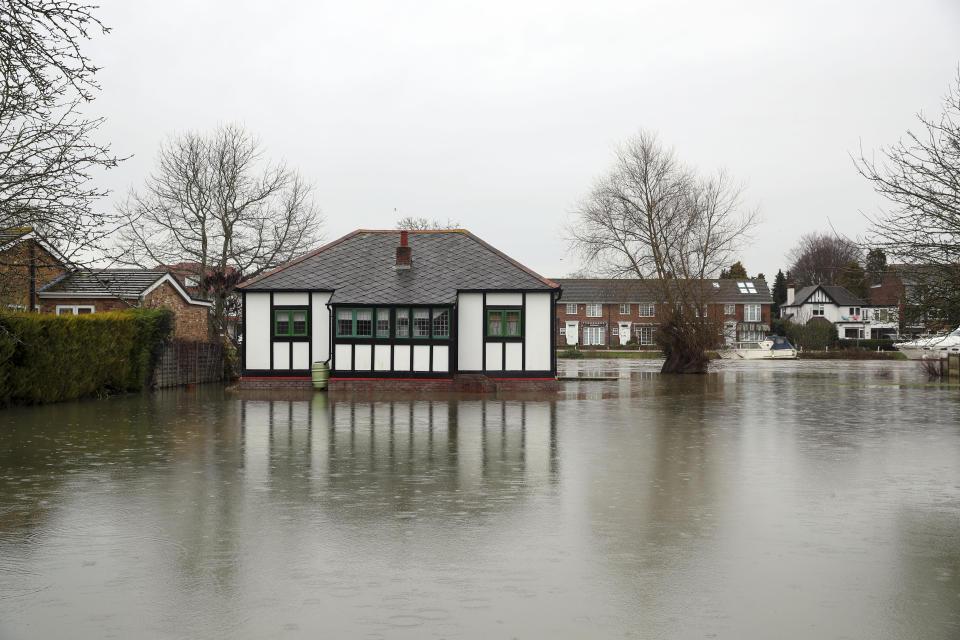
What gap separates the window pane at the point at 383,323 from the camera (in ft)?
88.0

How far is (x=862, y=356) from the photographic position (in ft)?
199

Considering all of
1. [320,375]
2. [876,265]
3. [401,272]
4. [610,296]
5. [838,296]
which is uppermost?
[838,296]

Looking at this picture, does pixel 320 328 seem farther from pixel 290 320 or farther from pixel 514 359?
pixel 514 359

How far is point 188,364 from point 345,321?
6.89 m

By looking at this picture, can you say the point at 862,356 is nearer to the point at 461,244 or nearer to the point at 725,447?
the point at 461,244

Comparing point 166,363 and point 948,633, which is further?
point 166,363

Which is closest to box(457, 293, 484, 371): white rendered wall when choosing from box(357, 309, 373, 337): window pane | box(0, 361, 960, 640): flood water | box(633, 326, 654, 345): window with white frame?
box(357, 309, 373, 337): window pane

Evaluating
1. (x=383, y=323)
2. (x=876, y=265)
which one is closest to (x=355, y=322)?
(x=383, y=323)

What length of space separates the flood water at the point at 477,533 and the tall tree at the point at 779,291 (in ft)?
328

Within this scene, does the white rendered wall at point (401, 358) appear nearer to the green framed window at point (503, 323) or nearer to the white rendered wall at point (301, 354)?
the green framed window at point (503, 323)

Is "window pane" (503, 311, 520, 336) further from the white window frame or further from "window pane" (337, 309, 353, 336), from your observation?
the white window frame

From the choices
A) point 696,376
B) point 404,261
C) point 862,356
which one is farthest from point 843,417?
point 862,356

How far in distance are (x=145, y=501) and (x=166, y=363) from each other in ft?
66.3

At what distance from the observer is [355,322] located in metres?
26.8
